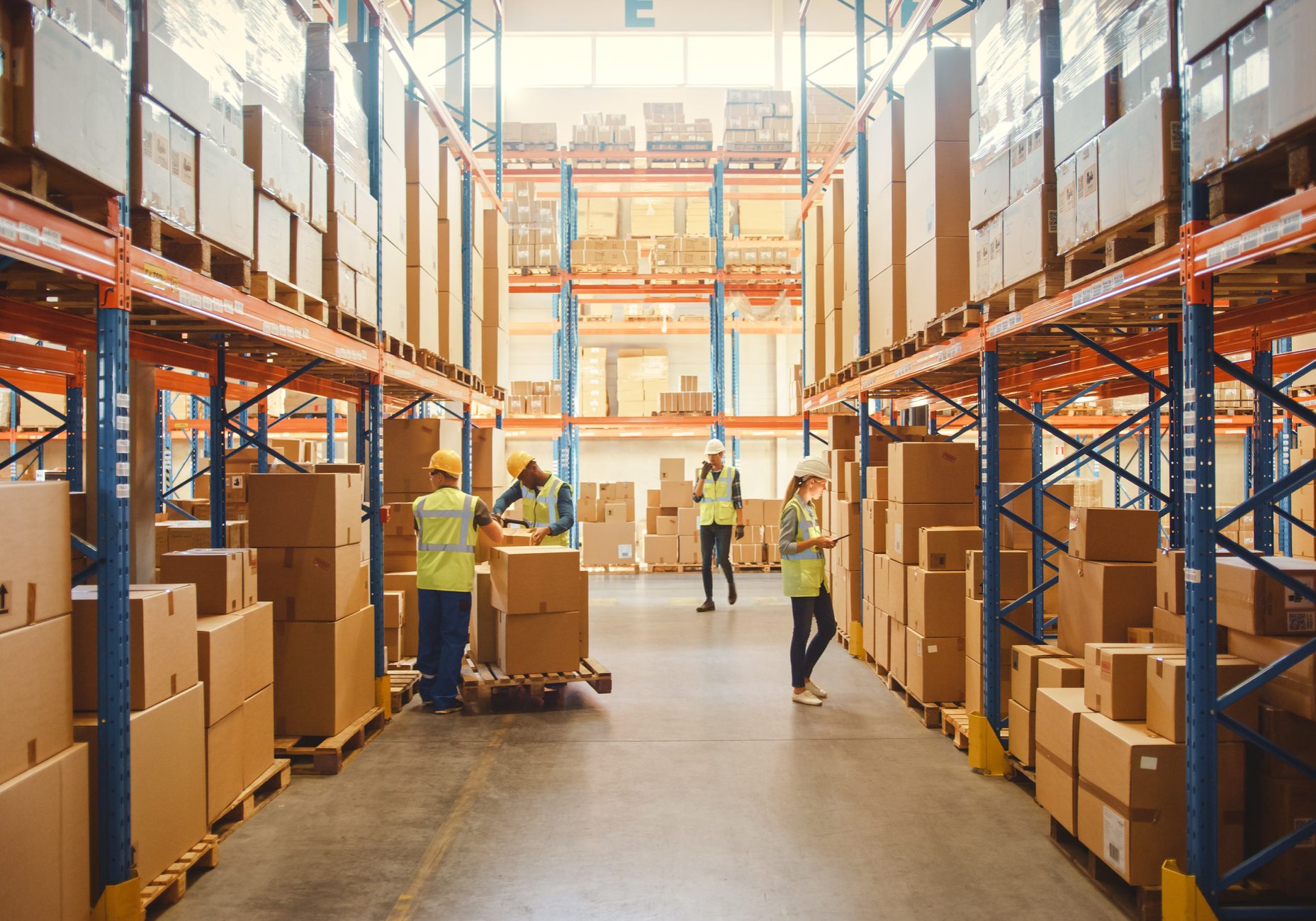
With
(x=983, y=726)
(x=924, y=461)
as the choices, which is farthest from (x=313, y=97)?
(x=983, y=726)

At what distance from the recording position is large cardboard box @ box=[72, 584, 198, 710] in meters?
3.32

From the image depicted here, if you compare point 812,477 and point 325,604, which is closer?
point 325,604

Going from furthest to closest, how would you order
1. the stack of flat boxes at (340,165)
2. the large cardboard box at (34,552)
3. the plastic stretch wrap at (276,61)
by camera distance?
the stack of flat boxes at (340,165) < the plastic stretch wrap at (276,61) < the large cardboard box at (34,552)

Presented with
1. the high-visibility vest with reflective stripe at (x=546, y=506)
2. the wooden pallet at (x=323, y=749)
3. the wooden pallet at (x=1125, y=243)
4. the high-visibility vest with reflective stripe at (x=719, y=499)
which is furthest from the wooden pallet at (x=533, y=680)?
the wooden pallet at (x=1125, y=243)

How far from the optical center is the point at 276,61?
16.6 ft

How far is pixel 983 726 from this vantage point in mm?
5230

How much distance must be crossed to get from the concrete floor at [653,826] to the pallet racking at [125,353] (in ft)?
2.64

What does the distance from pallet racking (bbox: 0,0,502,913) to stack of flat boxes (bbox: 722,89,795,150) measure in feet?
24.1

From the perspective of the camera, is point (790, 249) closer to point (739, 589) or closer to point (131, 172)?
point (739, 589)

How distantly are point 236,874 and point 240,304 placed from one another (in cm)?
259

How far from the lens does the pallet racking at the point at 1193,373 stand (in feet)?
10.4

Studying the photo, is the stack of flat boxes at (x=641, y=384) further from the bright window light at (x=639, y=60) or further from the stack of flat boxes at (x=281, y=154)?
the stack of flat boxes at (x=281, y=154)

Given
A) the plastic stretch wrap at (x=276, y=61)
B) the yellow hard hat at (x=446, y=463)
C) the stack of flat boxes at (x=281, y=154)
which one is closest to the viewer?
the stack of flat boxes at (x=281, y=154)

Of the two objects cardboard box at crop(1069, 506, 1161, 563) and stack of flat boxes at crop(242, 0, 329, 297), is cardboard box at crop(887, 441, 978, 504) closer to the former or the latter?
cardboard box at crop(1069, 506, 1161, 563)
